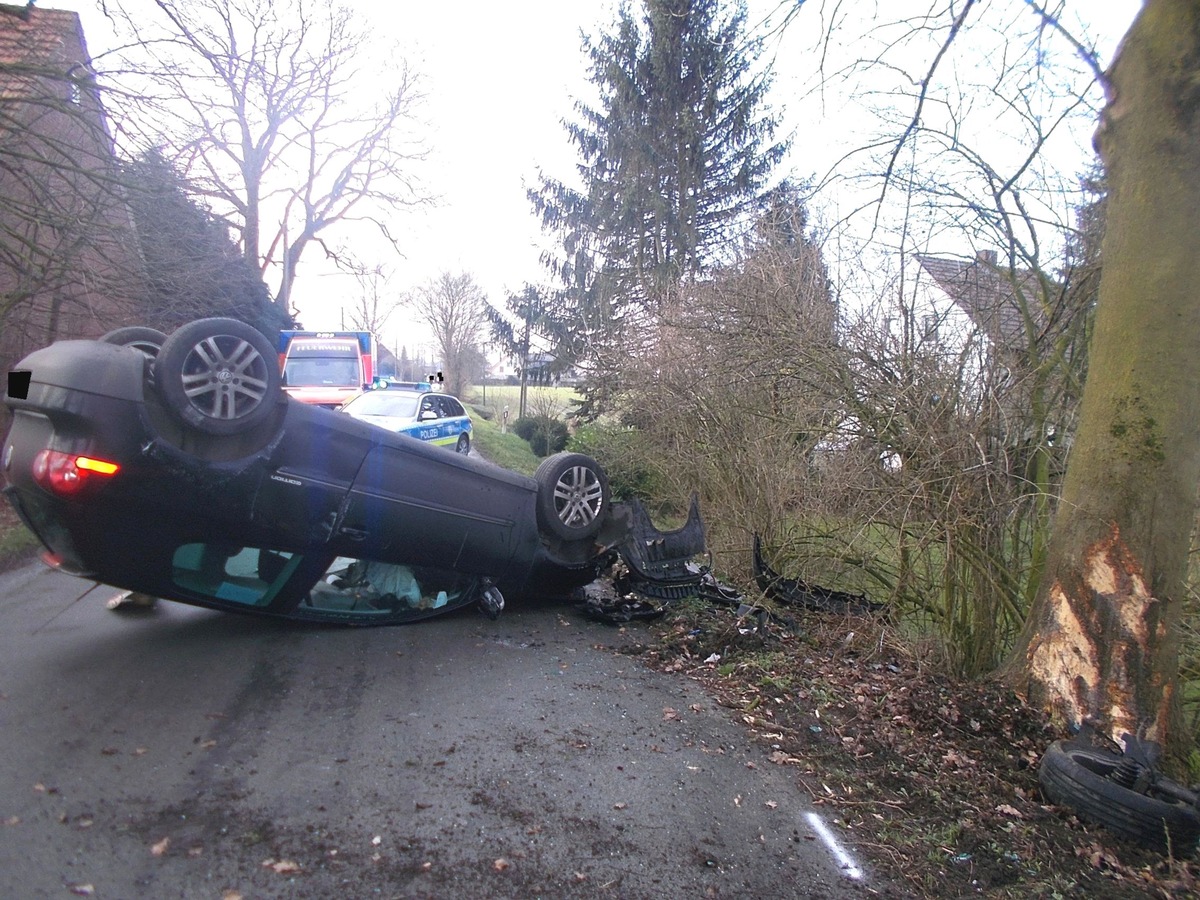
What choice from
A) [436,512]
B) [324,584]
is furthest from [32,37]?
[436,512]

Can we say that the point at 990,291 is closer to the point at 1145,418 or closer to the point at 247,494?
the point at 1145,418

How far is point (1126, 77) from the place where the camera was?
15.6 feet

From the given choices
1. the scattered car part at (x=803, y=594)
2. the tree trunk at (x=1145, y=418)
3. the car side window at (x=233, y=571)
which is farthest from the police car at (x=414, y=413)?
the tree trunk at (x=1145, y=418)

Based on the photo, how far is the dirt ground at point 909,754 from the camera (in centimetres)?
348

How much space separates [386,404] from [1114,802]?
1533cm

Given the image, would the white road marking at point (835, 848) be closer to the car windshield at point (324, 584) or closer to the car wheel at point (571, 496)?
the car windshield at point (324, 584)

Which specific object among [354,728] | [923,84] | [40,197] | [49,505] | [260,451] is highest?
[923,84]

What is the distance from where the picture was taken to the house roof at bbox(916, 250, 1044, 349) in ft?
22.3

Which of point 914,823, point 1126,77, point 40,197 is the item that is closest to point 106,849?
point 914,823

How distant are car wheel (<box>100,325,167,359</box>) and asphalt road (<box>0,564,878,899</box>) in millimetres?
1964

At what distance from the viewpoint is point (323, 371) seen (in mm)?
22703

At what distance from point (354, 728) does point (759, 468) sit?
20.1ft

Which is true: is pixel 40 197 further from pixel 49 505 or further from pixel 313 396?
pixel 313 396

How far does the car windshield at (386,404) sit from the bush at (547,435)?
5.14m
